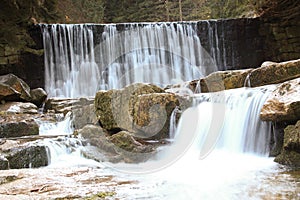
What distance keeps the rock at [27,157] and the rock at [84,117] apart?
183cm

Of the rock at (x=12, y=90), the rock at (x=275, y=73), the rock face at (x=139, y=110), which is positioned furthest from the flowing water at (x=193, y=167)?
the rock at (x=12, y=90)

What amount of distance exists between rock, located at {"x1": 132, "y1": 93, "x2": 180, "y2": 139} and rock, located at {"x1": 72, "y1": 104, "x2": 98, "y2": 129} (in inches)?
46.1

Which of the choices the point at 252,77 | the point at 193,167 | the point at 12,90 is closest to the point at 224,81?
the point at 252,77

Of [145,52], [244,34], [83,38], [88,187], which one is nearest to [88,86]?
[83,38]

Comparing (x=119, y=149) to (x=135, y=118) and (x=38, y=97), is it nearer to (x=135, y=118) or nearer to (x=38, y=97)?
(x=135, y=118)

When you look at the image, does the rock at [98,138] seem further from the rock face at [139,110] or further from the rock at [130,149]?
the rock face at [139,110]

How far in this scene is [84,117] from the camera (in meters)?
7.45

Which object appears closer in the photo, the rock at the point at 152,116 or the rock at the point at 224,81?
the rock at the point at 152,116

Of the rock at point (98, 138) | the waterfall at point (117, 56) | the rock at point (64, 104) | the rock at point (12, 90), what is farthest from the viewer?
the waterfall at point (117, 56)

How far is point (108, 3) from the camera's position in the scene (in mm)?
21422

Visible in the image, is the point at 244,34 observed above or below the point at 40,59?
above

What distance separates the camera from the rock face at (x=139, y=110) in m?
5.88

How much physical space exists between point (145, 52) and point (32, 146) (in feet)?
30.6

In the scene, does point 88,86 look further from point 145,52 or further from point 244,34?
point 244,34
